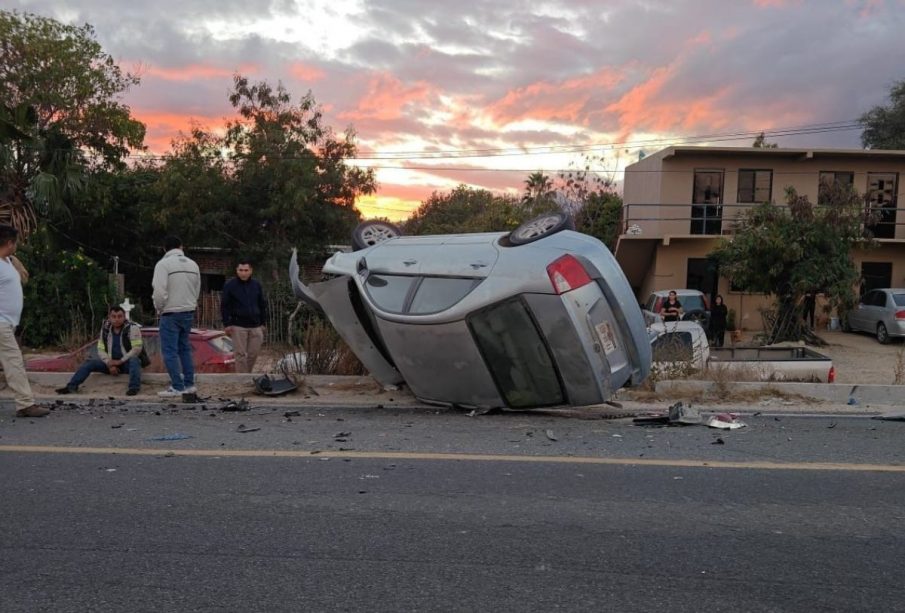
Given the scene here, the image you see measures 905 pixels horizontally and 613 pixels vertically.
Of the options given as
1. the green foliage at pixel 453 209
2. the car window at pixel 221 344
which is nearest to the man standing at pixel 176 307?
the car window at pixel 221 344

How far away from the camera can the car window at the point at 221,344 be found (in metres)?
10.4

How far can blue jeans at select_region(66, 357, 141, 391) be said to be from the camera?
26.5ft

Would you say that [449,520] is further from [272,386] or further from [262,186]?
[262,186]

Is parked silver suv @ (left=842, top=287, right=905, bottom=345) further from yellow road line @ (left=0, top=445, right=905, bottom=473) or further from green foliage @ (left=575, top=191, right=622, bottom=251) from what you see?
yellow road line @ (left=0, top=445, right=905, bottom=473)

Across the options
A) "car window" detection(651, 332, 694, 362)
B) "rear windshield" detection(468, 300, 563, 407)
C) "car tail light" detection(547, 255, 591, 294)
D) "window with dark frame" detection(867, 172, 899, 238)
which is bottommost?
"car window" detection(651, 332, 694, 362)

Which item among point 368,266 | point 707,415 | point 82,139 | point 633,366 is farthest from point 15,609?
point 82,139

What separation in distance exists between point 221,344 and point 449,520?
7.38m

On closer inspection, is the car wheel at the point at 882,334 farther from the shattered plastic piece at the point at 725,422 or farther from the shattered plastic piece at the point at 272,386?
the shattered plastic piece at the point at 272,386

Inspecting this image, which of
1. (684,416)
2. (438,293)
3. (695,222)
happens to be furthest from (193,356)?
(695,222)

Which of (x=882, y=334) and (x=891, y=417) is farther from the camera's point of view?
(x=882, y=334)

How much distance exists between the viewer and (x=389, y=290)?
6.69 m

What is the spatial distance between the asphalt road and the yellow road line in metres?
0.03

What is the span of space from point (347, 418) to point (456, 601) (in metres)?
3.97

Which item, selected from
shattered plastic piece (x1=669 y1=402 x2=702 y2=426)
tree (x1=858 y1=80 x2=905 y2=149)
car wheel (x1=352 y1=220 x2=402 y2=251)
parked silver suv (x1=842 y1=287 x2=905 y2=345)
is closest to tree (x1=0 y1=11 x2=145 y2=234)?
car wheel (x1=352 y1=220 x2=402 y2=251)
